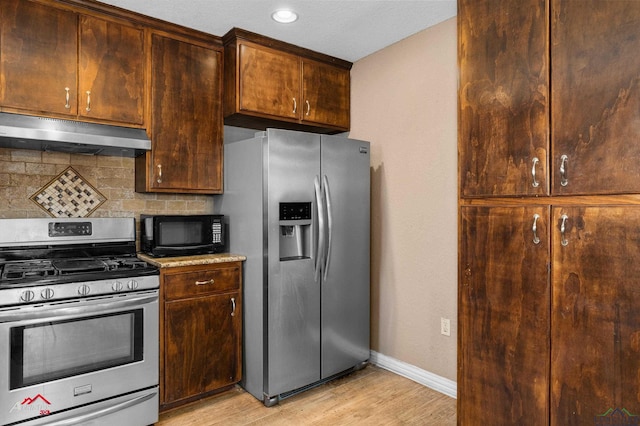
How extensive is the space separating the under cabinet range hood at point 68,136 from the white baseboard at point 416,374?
2.34m

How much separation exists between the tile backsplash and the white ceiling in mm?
1040

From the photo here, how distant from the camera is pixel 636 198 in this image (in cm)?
145

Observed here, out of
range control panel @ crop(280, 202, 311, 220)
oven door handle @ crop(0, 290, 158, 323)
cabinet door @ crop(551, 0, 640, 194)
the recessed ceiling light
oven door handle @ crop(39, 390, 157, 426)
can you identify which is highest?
the recessed ceiling light

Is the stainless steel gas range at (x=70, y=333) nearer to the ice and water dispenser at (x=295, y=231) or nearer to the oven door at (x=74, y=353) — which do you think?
the oven door at (x=74, y=353)

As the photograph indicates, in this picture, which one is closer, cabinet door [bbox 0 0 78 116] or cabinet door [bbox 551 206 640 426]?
cabinet door [bbox 551 206 640 426]

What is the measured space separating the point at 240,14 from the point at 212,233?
1.48 m

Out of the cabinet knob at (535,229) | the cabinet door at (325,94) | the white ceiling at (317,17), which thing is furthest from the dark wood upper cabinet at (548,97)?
the cabinet door at (325,94)

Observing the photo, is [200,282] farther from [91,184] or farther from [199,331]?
[91,184]

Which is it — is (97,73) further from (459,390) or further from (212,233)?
(459,390)

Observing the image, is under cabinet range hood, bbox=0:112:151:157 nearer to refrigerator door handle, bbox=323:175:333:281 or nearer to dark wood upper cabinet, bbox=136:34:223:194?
dark wood upper cabinet, bbox=136:34:223:194

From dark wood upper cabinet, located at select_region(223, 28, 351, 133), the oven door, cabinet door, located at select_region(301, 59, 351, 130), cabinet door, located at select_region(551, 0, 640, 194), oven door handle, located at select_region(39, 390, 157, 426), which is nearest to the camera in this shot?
cabinet door, located at select_region(551, 0, 640, 194)

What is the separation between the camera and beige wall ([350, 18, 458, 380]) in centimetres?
268

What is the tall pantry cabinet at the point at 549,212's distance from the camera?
148cm

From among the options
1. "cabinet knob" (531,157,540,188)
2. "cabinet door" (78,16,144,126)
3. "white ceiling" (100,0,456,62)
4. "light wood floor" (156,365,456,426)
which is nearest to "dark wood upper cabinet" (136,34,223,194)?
"cabinet door" (78,16,144,126)
